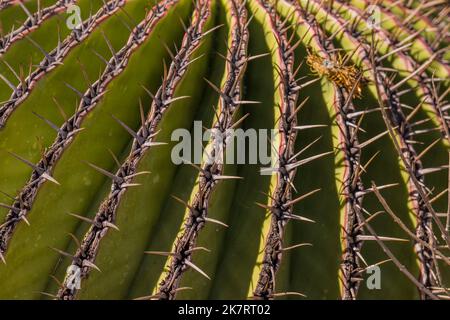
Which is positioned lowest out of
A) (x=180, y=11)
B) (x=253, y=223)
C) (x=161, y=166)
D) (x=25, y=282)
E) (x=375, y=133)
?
(x=25, y=282)

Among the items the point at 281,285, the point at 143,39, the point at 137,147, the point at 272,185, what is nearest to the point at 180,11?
the point at 143,39

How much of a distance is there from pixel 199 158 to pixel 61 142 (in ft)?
1.25

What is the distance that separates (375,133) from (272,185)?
43 cm

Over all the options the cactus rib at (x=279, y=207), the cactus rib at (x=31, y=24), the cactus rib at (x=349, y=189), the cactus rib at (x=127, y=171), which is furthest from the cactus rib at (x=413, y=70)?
the cactus rib at (x=31, y=24)

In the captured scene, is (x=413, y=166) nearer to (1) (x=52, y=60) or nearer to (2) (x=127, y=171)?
(2) (x=127, y=171)

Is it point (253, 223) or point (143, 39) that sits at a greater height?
point (143, 39)

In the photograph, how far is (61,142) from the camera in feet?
5.25

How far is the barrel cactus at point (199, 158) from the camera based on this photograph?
1603mm

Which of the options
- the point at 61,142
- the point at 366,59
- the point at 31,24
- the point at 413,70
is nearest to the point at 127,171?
the point at 61,142

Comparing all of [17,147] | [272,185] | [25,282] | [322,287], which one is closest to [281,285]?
[322,287]

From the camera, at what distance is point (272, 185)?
163 cm

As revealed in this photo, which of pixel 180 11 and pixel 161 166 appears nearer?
pixel 161 166

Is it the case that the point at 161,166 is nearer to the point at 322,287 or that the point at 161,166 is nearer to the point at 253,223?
the point at 253,223

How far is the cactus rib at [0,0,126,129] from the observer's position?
1610mm
